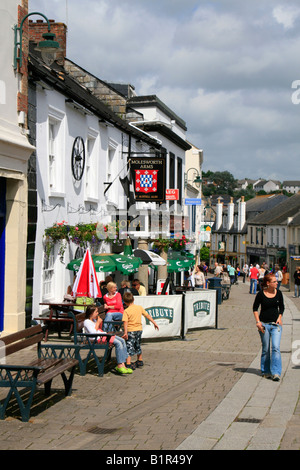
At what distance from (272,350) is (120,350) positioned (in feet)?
8.26

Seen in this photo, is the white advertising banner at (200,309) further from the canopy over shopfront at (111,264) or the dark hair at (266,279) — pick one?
the dark hair at (266,279)

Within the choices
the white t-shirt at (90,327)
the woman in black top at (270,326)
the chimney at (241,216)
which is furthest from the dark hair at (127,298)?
the chimney at (241,216)

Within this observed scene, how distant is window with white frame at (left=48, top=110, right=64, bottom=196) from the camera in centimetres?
1596

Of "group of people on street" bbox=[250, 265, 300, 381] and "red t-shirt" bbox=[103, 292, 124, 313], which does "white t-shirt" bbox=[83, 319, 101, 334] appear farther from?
"group of people on street" bbox=[250, 265, 300, 381]

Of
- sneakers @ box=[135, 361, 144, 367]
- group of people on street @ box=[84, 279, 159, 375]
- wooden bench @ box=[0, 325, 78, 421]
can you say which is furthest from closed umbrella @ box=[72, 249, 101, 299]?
wooden bench @ box=[0, 325, 78, 421]

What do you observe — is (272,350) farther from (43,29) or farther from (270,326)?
(43,29)

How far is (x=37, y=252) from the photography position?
1448cm

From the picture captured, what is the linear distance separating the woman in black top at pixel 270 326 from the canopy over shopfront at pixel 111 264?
22.0 ft

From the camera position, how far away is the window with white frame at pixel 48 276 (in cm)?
1520

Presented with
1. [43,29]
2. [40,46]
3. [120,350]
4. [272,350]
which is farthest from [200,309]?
[43,29]

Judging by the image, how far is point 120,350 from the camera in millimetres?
10703

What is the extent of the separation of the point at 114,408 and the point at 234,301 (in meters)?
20.7

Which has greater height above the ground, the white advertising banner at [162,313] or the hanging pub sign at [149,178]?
the hanging pub sign at [149,178]

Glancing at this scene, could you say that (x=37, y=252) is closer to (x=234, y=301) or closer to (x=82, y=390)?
(x=82, y=390)
